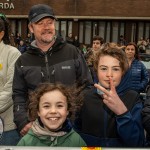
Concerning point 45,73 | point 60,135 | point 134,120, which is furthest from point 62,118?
point 45,73

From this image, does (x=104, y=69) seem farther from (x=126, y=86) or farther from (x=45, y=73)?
(x=45, y=73)

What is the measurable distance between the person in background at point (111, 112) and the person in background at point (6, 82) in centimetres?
85

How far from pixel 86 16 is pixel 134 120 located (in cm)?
2683

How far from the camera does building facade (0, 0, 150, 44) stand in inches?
1096

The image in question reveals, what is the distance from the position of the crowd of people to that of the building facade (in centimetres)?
2532

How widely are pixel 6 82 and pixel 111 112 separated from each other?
1169mm

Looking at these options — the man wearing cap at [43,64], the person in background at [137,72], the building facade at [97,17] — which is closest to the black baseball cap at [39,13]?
the man wearing cap at [43,64]

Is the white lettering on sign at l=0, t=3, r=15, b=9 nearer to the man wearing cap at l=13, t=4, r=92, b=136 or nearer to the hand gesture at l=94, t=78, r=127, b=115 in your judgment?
the man wearing cap at l=13, t=4, r=92, b=136

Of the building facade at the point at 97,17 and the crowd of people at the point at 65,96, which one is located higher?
the building facade at the point at 97,17

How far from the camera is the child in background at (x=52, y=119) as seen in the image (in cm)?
238

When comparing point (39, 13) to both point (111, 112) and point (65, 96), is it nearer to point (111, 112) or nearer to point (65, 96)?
point (65, 96)

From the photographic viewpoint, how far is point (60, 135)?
2406 millimetres

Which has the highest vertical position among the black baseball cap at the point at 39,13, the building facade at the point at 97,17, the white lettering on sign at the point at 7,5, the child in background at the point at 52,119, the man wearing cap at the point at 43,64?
the white lettering on sign at the point at 7,5

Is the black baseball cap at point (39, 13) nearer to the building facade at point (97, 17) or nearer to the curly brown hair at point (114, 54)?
the curly brown hair at point (114, 54)
